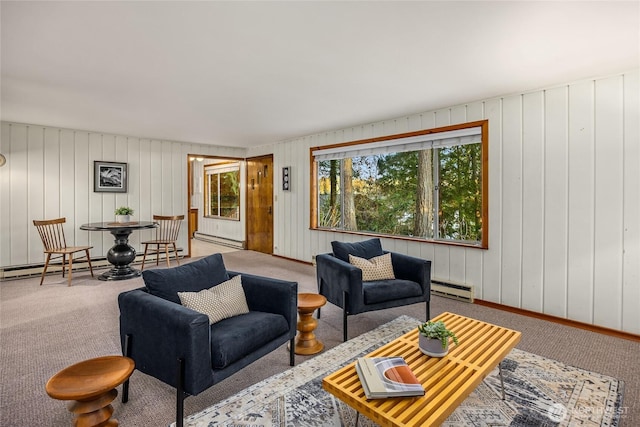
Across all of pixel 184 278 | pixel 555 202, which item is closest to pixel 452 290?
pixel 555 202

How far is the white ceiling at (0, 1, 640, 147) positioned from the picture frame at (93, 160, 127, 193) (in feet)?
5.16

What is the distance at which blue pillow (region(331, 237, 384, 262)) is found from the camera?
3.38 metres

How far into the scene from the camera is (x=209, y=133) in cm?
573

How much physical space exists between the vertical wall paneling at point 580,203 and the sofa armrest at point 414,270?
1409 millimetres

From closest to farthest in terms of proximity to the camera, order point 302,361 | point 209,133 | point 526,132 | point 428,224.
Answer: point 302,361
point 526,132
point 428,224
point 209,133

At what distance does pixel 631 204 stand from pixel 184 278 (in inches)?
Answer: 148

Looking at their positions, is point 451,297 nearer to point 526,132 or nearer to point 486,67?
point 526,132

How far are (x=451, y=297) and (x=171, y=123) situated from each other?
4611 mm

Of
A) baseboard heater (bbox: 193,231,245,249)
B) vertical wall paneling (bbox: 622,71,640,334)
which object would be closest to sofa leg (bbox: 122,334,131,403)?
vertical wall paneling (bbox: 622,71,640,334)

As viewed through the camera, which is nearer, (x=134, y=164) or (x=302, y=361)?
(x=302, y=361)

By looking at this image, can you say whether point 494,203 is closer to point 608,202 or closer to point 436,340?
point 608,202

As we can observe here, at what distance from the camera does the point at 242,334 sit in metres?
1.95

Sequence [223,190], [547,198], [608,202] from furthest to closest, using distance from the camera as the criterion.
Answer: [223,190], [547,198], [608,202]

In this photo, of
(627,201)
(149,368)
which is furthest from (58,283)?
(627,201)
